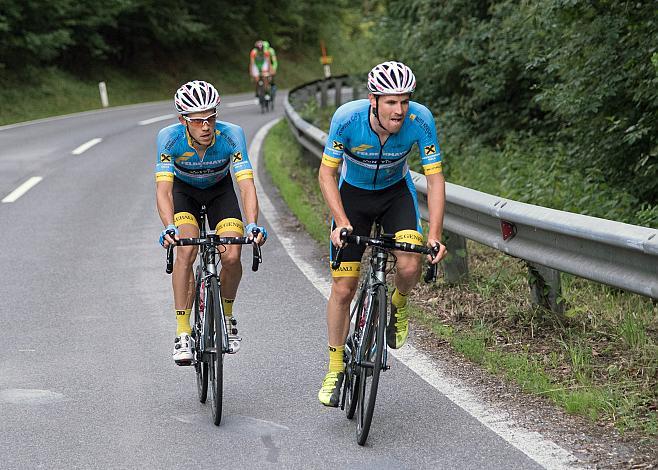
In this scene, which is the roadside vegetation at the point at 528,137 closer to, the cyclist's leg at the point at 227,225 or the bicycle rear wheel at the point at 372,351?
the bicycle rear wheel at the point at 372,351

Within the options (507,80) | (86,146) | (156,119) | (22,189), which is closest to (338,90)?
(156,119)

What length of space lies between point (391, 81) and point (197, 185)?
1625 millimetres

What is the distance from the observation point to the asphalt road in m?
5.09

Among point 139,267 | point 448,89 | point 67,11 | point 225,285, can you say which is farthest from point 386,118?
point 67,11

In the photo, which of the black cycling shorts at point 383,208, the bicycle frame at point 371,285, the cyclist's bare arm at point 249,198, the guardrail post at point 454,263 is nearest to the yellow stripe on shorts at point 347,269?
the black cycling shorts at point 383,208

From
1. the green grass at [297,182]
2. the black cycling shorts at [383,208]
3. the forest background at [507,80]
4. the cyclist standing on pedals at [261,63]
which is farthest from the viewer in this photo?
the cyclist standing on pedals at [261,63]

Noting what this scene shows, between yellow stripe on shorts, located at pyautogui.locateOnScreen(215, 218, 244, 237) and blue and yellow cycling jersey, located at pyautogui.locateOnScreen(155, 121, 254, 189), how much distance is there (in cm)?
26

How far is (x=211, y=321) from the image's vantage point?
579cm

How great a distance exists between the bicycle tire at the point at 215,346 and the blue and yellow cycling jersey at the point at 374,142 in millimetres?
967

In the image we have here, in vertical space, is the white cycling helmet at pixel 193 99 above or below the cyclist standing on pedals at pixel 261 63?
above

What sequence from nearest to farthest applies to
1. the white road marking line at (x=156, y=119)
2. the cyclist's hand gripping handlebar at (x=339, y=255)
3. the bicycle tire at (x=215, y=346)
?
1. the cyclist's hand gripping handlebar at (x=339, y=255)
2. the bicycle tire at (x=215, y=346)
3. the white road marking line at (x=156, y=119)

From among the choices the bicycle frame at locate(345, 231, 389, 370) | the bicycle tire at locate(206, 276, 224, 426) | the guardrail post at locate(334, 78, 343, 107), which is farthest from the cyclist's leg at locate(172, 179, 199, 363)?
the guardrail post at locate(334, 78, 343, 107)

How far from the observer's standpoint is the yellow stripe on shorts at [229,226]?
6.21 m

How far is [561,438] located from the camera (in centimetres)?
507
